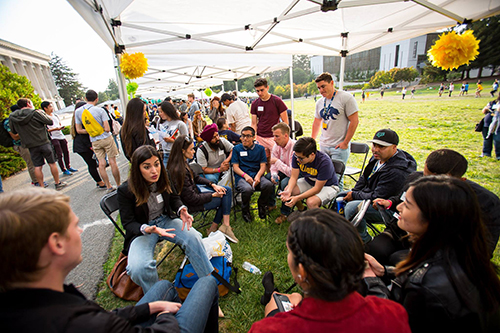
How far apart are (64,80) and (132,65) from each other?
78954 mm

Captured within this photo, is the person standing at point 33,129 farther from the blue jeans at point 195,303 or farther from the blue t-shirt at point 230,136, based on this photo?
the blue jeans at point 195,303

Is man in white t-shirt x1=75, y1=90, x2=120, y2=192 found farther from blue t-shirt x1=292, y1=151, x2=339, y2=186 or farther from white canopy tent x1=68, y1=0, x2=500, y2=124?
blue t-shirt x1=292, y1=151, x2=339, y2=186

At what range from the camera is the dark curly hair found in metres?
0.87

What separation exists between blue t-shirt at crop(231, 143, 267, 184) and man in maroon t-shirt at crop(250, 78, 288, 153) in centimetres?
93

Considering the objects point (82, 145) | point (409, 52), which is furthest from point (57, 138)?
point (409, 52)

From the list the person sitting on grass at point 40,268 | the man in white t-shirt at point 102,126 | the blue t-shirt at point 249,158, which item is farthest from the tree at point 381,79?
the person sitting on grass at point 40,268

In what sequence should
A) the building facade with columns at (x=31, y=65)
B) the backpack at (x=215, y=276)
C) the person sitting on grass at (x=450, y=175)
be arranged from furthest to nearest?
the building facade with columns at (x=31, y=65)
the backpack at (x=215, y=276)
the person sitting on grass at (x=450, y=175)

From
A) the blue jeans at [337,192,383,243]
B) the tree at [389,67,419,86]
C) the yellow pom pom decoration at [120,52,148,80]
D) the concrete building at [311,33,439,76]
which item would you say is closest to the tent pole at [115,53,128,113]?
the yellow pom pom decoration at [120,52,148,80]

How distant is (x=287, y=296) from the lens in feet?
5.90

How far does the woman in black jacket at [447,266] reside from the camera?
3.24 feet

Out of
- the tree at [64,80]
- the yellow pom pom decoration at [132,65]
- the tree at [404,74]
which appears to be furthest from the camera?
the tree at [64,80]

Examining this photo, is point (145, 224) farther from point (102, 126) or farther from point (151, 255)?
point (102, 126)

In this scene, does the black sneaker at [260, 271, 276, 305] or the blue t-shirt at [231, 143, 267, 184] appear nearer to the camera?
the black sneaker at [260, 271, 276, 305]

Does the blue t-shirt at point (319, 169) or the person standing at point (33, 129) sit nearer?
the blue t-shirt at point (319, 169)
